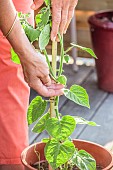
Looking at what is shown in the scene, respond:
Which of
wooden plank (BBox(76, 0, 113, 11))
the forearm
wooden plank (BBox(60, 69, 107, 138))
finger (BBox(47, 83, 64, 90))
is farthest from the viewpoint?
wooden plank (BBox(76, 0, 113, 11))

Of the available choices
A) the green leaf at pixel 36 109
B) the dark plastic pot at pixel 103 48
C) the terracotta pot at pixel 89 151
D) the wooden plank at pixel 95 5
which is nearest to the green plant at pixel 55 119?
the green leaf at pixel 36 109

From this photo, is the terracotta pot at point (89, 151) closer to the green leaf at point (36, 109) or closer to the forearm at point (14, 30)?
the green leaf at point (36, 109)

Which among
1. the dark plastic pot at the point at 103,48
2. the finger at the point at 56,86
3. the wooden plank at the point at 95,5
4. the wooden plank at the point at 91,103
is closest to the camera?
the finger at the point at 56,86

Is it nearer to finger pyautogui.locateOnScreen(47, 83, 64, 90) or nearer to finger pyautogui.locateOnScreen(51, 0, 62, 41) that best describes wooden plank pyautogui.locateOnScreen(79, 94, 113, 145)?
finger pyautogui.locateOnScreen(47, 83, 64, 90)

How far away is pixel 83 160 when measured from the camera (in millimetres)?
2105

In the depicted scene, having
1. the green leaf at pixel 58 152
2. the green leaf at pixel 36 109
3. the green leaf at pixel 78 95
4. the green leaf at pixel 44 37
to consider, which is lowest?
the green leaf at pixel 58 152

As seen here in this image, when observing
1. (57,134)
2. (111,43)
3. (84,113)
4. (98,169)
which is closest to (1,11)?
(57,134)

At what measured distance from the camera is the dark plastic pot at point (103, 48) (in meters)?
3.71

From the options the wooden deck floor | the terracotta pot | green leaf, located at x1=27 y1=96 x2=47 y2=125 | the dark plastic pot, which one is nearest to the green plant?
green leaf, located at x1=27 y1=96 x2=47 y2=125

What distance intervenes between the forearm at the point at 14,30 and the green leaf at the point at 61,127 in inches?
9.2

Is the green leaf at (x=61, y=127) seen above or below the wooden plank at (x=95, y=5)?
above

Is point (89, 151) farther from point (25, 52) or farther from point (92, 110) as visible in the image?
point (92, 110)

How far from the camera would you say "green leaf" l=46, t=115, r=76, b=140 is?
78.4 inches

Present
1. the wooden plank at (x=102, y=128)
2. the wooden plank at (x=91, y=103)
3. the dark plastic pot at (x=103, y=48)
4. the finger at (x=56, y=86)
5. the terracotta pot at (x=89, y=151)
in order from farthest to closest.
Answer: the dark plastic pot at (x=103, y=48), the wooden plank at (x=91, y=103), the wooden plank at (x=102, y=128), the terracotta pot at (x=89, y=151), the finger at (x=56, y=86)
